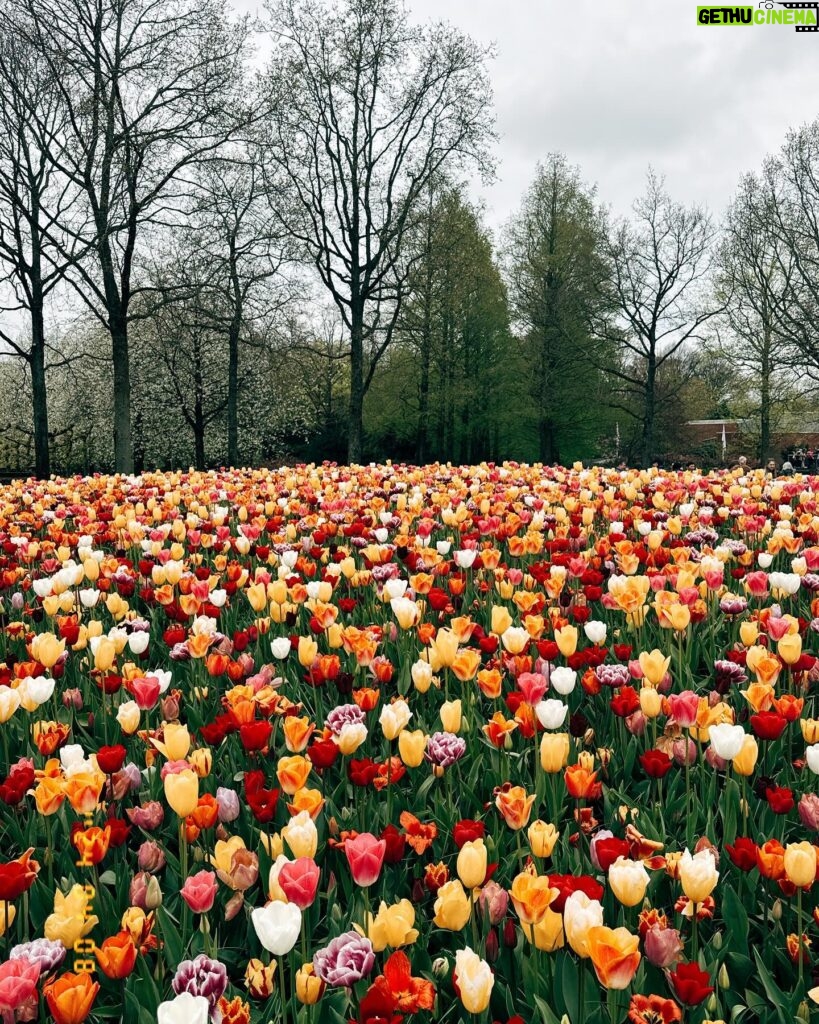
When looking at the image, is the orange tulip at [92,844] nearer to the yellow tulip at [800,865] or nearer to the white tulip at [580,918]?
the white tulip at [580,918]

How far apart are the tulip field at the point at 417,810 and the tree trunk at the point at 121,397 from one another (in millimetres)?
13860

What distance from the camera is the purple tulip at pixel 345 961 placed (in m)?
1.19

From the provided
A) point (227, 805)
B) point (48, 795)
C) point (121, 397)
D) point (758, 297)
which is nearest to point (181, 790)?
point (227, 805)

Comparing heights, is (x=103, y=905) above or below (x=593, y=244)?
below

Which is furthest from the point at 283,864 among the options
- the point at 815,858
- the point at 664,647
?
the point at 664,647

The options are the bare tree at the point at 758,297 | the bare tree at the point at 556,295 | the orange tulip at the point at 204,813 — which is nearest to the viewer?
the orange tulip at the point at 204,813

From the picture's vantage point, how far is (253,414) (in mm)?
35219

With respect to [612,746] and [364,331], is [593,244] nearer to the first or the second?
[364,331]

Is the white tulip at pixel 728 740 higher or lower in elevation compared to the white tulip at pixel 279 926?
higher

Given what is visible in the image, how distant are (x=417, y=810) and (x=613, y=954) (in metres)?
1.02

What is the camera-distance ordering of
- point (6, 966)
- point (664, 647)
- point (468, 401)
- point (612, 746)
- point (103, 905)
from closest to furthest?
point (6, 966)
point (103, 905)
point (612, 746)
point (664, 647)
point (468, 401)

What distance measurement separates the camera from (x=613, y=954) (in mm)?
1115

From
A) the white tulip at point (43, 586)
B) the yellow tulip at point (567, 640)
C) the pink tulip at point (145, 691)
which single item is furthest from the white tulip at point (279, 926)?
the white tulip at point (43, 586)

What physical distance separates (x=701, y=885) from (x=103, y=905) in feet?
3.90
